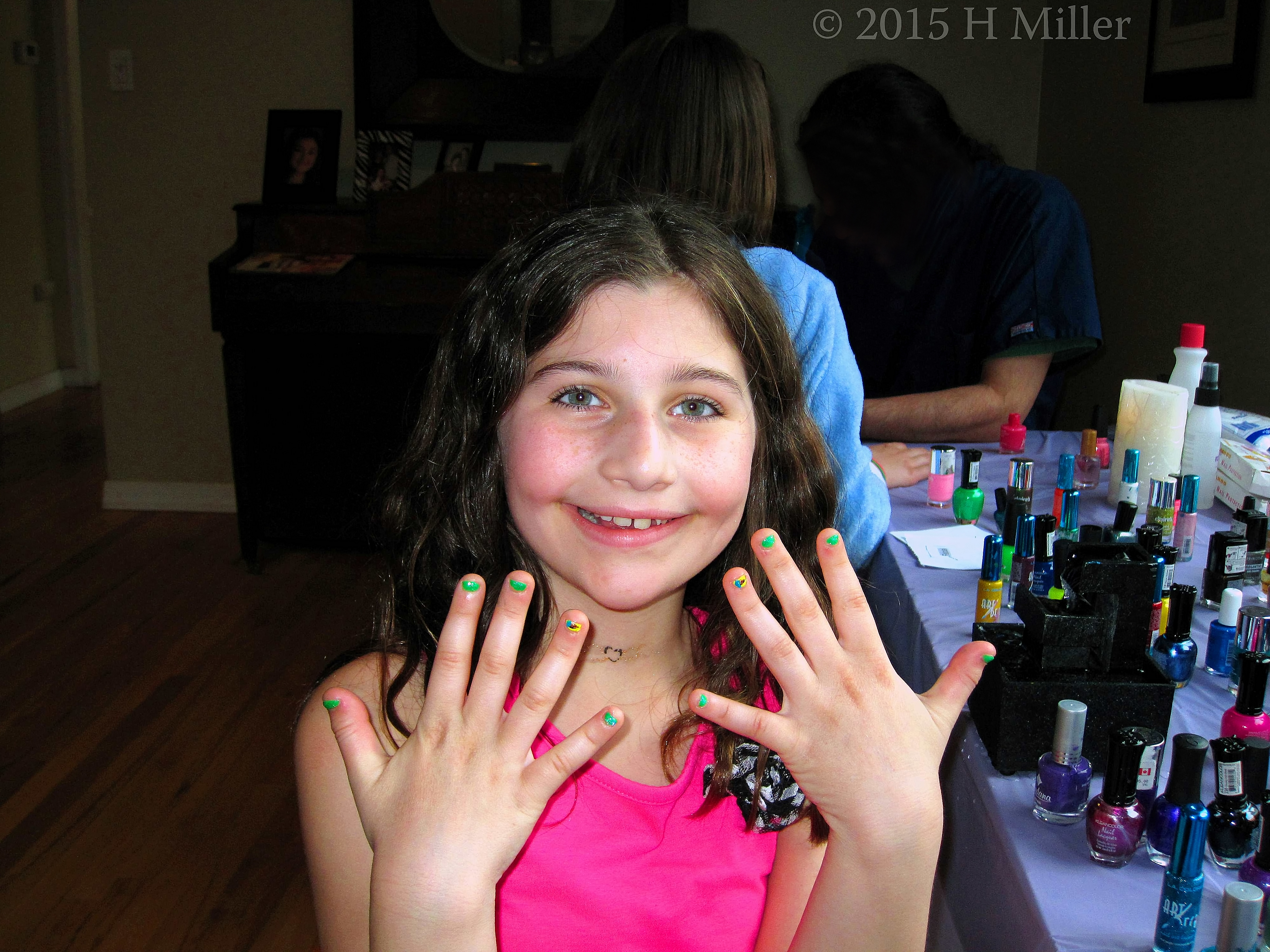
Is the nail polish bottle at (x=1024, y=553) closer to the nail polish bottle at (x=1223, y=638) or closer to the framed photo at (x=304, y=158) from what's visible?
the nail polish bottle at (x=1223, y=638)

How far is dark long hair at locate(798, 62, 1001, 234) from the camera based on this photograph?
2219mm

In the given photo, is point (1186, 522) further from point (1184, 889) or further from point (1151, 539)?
point (1184, 889)

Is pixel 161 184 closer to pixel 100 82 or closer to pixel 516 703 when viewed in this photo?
pixel 100 82

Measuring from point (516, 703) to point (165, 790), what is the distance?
175 cm

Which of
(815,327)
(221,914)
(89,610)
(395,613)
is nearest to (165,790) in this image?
(221,914)

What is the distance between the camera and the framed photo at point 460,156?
330 centimetres

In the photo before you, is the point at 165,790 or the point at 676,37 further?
the point at 165,790

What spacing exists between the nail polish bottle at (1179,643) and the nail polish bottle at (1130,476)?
1.51 ft

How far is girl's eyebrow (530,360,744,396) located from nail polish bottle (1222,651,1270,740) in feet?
1.79

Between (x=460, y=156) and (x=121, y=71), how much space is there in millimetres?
1115

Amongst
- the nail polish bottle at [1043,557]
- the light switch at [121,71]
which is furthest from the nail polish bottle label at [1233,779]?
the light switch at [121,71]

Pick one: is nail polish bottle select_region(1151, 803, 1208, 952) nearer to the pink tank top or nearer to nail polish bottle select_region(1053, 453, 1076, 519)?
the pink tank top

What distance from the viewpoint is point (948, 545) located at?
1.54 m

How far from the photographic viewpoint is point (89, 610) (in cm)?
292
